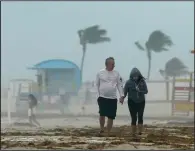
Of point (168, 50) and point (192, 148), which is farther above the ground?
point (168, 50)

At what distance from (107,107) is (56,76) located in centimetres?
1957

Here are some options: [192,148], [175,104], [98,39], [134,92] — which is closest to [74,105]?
[175,104]

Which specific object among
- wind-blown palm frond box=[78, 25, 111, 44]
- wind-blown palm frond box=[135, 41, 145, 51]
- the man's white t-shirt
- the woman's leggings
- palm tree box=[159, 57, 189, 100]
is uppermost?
wind-blown palm frond box=[78, 25, 111, 44]

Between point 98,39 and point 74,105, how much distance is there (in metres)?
35.1

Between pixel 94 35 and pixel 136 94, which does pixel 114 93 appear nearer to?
pixel 136 94

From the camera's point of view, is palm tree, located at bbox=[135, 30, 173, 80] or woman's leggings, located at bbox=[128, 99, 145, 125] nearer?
woman's leggings, located at bbox=[128, 99, 145, 125]

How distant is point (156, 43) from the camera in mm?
70500

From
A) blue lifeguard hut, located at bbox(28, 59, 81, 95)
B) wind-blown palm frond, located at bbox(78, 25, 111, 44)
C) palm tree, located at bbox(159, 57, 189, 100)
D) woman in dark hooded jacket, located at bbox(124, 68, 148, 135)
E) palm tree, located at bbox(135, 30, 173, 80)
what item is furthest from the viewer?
palm tree, located at bbox(159, 57, 189, 100)

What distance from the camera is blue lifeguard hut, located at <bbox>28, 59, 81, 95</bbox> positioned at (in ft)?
96.8

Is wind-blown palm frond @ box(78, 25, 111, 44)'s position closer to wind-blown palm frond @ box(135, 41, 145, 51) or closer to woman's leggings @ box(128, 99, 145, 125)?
wind-blown palm frond @ box(135, 41, 145, 51)

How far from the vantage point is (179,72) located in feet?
239

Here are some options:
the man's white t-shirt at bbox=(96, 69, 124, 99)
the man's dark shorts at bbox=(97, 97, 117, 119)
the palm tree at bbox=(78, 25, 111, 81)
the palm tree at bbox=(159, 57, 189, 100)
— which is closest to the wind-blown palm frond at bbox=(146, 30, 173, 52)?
the palm tree at bbox=(159, 57, 189, 100)

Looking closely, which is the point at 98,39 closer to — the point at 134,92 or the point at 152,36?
the point at 152,36

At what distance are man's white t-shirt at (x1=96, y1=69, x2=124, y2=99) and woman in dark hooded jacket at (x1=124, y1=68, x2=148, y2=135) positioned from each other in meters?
0.20
